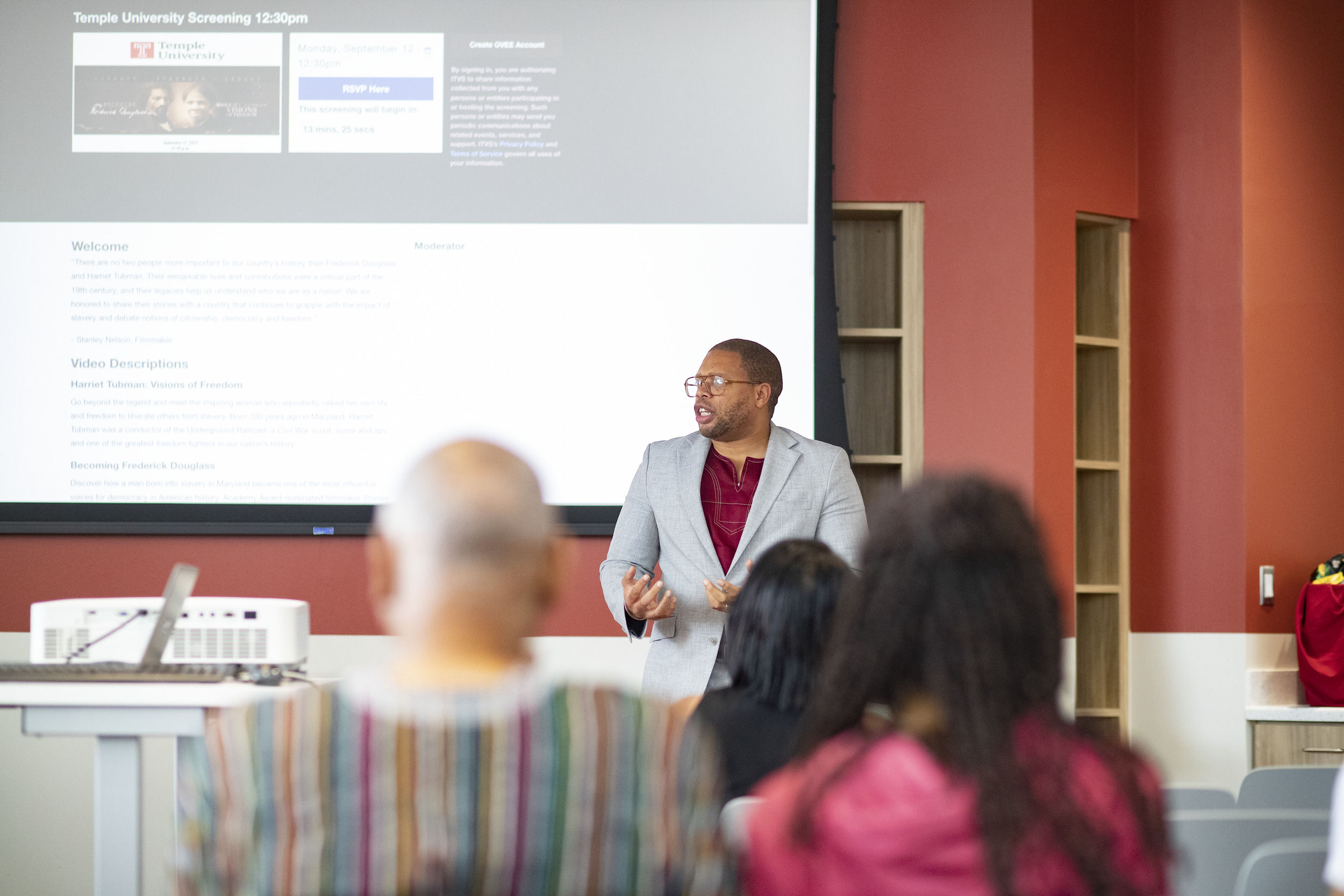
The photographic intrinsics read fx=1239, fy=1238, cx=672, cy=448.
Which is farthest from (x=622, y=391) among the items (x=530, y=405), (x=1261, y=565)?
(x=1261, y=565)

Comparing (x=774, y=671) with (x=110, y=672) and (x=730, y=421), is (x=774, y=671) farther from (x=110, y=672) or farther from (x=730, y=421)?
(x=110, y=672)

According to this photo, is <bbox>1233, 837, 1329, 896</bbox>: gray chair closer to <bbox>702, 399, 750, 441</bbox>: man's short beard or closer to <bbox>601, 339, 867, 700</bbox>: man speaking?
<bbox>601, 339, 867, 700</bbox>: man speaking

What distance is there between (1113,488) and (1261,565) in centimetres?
52

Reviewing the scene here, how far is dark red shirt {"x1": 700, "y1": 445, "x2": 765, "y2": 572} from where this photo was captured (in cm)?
310

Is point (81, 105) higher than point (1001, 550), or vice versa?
point (81, 105)

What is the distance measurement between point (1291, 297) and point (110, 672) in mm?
3722

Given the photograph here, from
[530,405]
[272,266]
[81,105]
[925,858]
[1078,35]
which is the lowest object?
[925,858]

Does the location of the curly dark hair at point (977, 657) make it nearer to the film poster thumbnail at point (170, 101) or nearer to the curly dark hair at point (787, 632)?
the curly dark hair at point (787, 632)

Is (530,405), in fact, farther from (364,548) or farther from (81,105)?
(81,105)

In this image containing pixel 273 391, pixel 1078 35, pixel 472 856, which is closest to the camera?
pixel 472 856

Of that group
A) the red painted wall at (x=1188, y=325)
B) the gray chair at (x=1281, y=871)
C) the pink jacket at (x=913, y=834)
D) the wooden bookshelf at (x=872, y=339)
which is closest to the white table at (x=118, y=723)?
the pink jacket at (x=913, y=834)

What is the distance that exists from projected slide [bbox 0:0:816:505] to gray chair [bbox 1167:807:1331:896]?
226 centimetres

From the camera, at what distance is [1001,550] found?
3.57 ft

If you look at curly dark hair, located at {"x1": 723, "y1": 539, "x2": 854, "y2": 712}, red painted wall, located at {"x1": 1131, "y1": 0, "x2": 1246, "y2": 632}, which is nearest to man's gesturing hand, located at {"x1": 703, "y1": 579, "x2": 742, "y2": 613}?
curly dark hair, located at {"x1": 723, "y1": 539, "x2": 854, "y2": 712}
